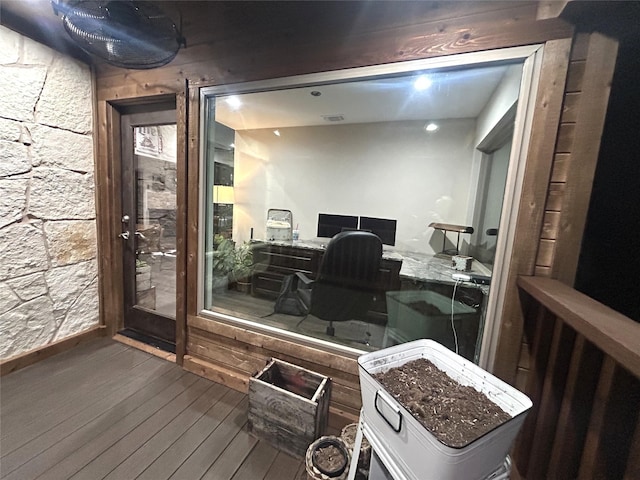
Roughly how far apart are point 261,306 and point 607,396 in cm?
184

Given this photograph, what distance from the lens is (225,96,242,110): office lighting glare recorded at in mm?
1804

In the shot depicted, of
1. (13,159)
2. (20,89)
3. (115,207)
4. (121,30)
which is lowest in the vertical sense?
(115,207)

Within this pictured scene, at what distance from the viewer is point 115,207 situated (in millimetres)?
2189

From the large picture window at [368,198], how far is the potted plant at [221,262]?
2 centimetres

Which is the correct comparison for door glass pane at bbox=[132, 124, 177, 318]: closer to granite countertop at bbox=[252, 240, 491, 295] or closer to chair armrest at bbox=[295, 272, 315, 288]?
chair armrest at bbox=[295, 272, 315, 288]

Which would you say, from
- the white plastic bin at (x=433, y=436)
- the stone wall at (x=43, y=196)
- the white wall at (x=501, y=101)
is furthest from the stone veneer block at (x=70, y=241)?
the white wall at (x=501, y=101)

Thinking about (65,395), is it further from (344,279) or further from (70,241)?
(344,279)

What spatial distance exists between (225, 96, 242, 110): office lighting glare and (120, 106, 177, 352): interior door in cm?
47

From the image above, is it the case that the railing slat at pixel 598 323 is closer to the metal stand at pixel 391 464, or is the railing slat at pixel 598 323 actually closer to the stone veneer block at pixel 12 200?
the metal stand at pixel 391 464

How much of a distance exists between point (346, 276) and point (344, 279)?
0.03m

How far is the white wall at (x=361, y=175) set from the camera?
115 inches

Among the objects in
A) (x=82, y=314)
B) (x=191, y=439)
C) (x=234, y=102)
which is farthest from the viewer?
(x=82, y=314)

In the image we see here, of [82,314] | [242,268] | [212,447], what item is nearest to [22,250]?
[82,314]

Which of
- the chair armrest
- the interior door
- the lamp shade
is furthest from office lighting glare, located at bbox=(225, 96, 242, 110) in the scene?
the chair armrest
